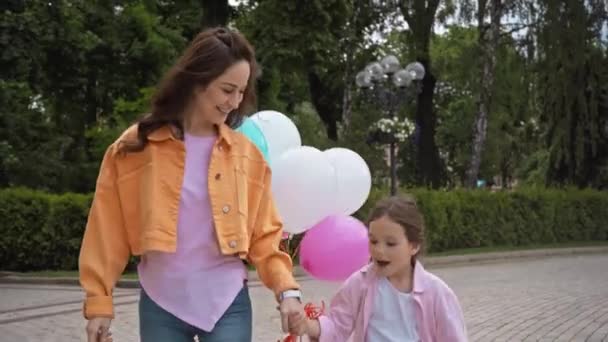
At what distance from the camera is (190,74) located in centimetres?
294

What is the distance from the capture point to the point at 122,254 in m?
2.90

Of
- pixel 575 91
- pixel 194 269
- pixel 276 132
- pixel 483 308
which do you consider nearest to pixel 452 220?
pixel 575 91

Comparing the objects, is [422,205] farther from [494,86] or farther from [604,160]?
[604,160]

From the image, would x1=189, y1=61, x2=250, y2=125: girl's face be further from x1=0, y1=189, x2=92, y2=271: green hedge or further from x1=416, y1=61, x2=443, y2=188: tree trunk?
x1=416, y1=61, x2=443, y2=188: tree trunk

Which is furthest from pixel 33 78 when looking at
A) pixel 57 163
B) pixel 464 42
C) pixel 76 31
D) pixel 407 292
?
pixel 464 42

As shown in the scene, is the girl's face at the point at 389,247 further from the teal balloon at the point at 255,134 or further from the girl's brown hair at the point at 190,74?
the teal balloon at the point at 255,134

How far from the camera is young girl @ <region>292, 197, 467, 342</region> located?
344 centimetres

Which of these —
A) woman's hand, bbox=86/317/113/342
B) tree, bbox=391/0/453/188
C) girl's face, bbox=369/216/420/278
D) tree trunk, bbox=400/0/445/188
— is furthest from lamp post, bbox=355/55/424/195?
woman's hand, bbox=86/317/113/342

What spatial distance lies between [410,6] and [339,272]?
2481 centimetres

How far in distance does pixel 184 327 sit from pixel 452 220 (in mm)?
21875

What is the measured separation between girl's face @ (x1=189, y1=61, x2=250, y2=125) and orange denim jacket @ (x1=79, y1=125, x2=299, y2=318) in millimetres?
68

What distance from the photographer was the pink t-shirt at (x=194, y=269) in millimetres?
2812

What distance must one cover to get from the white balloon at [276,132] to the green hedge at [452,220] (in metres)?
9.14

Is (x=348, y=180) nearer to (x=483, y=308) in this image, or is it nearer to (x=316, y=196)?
(x=316, y=196)
